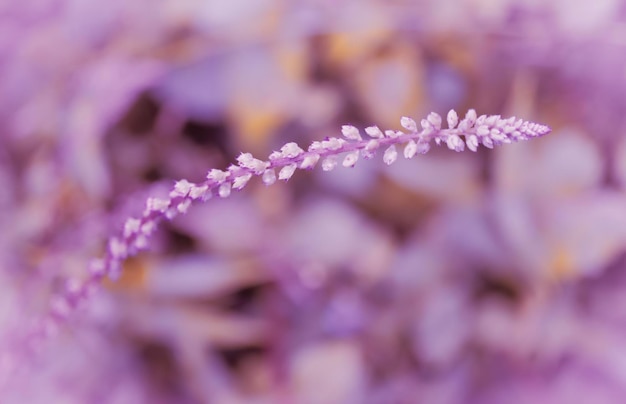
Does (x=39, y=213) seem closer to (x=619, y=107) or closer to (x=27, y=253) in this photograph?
(x=27, y=253)

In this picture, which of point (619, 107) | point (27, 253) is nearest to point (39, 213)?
point (27, 253)

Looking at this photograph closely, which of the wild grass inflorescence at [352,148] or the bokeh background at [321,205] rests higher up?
the wild grass inflorescence at [352,148]

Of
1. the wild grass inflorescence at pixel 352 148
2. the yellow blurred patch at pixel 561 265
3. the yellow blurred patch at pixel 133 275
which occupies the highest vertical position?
the wild grass inflorescence at pixel 352 148

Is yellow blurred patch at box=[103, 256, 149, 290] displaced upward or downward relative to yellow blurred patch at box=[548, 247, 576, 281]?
upward

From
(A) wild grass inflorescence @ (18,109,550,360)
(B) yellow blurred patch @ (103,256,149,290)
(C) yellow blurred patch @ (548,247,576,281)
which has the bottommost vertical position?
(C) yellow blurred patch @ (548,247,576,281)

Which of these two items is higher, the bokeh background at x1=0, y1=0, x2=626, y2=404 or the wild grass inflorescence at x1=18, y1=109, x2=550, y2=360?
the wild grass inflorescence at x1=18, y1=109, x2=550, y2=360

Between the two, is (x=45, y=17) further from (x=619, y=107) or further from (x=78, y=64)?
(x=619, y=107)

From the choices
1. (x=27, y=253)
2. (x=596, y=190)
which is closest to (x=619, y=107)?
(x=596, y=190)
